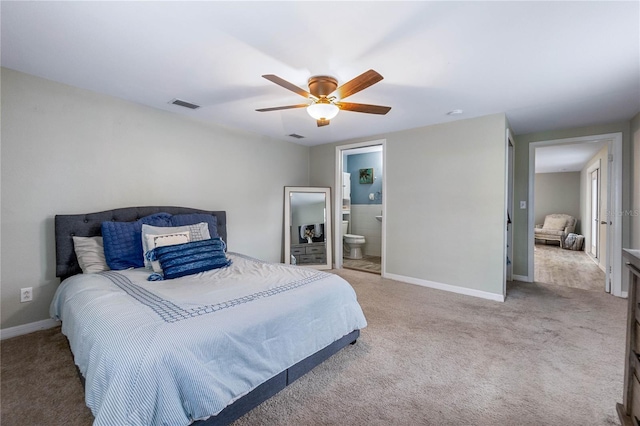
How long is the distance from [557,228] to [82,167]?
34.4 ft

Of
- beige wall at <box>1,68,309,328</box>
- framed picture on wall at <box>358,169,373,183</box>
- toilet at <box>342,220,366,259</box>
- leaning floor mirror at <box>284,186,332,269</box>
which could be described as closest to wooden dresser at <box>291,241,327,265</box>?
leaning floor mirror at <box>284,186,332,269</box>

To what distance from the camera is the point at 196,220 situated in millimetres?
3402

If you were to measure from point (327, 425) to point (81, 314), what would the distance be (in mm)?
→ 1561

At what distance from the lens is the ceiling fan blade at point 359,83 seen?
195 cm

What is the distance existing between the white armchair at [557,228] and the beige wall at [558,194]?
0.43 meters

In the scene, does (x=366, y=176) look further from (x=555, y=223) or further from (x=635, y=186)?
(x=555, y=223)

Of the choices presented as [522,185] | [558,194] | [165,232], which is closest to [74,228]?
[165,232]

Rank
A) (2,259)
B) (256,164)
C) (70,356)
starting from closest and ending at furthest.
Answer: (70,356)
(2,259)
(256,164)

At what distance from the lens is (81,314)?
1.67m

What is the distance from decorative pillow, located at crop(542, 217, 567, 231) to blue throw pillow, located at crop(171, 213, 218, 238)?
9148mm

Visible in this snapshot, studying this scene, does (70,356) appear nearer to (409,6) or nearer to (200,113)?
(200,113)

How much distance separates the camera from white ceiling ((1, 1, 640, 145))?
166 centimetres

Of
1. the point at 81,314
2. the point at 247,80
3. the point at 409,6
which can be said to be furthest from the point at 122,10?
the point at 81,314

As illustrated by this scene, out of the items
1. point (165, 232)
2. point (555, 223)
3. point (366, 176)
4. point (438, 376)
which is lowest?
point (438, 376)
